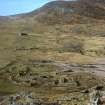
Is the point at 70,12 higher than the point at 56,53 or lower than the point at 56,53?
higher

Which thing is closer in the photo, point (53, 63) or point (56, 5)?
point (53, 63)

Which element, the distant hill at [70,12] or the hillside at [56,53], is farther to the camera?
the distant hill at [70,12]

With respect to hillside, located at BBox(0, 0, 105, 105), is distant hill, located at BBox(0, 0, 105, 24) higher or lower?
higher

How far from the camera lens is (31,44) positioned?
45750mm

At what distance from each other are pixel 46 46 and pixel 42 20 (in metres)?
17.1

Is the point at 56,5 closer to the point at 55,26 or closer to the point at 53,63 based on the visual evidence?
the point at 55,26

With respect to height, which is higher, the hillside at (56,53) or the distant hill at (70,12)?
the distant hill at (70,12)

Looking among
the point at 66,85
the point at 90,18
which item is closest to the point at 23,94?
the point at 66,85

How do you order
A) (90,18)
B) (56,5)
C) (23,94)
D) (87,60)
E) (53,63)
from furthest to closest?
(56,5)
(90,18)
(87,60)
(53,63)
(23,94)

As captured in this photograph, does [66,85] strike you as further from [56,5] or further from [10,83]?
[56,5]

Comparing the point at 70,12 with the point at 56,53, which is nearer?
the point at 56,53

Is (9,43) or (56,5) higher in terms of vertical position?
(56,5)

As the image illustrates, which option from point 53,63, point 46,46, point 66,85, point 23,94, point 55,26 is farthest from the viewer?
point 55,26

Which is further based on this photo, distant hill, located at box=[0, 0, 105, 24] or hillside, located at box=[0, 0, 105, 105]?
distant hill, located at box=[0, 0, 105, 24]
